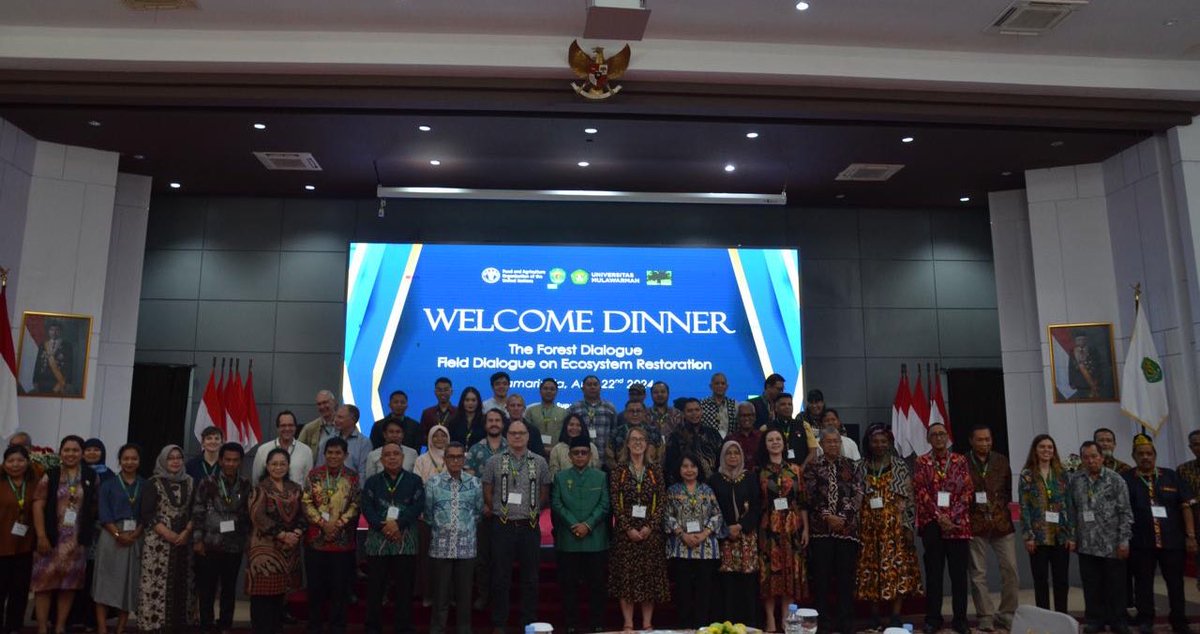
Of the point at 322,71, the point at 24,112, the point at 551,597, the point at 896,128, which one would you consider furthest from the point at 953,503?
the point at 24,112

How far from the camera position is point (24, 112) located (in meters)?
7.08

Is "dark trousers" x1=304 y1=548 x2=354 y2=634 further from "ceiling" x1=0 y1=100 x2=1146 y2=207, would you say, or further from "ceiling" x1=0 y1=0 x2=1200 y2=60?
"ceiling" x1=0 y1=0 x2=1200 y2=60

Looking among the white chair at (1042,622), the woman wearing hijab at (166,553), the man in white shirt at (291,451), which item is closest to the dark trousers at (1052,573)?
the white chair at (1042,622)

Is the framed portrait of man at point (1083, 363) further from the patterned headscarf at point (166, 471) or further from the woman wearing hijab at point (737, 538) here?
the patterned headscarf at point (166, 471)

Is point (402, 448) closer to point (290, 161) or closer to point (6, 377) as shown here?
point (6, 377)

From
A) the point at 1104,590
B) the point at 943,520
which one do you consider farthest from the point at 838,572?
the point at 1104,590

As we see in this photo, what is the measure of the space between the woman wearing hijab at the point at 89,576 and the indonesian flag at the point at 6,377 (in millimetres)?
1694

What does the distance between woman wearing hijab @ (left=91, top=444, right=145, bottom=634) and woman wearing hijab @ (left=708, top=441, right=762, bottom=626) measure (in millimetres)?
3693

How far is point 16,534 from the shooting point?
5363 mm

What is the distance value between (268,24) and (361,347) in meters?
3.46

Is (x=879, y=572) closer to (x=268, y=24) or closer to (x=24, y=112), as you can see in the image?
(x=268, y=24)

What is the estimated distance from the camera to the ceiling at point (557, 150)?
7340 millimetres

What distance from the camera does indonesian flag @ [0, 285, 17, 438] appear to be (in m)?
6.92

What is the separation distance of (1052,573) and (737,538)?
2.16 metres
